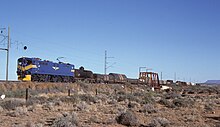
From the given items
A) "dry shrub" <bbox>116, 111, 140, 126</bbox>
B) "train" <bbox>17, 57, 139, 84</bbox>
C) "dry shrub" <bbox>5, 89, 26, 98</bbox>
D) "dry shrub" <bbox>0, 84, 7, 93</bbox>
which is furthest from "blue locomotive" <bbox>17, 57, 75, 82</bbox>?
"dry shrub" <bbox>116, 111, 140, 126</bbox>

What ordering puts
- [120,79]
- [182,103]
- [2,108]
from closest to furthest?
[2,108]
[182,103]
[120,79]

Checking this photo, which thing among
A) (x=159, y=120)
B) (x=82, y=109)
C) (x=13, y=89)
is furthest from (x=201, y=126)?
(x=13, y=89)

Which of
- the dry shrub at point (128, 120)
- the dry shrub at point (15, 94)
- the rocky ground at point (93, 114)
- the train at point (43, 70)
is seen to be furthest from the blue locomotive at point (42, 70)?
the dry shrub at point (128, 120)

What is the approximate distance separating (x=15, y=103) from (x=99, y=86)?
1379 inches

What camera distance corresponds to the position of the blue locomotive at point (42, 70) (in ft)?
155

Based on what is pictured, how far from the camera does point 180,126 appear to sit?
48.8ft

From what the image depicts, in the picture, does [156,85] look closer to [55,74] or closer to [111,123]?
[55,74]

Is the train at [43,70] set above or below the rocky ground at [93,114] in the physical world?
Result: above

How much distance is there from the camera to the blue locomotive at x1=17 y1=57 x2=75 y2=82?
4730 centimetres

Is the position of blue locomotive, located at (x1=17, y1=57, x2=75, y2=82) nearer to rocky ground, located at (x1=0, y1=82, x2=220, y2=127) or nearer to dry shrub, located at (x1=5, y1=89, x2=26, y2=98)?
rocky ground, located at (x1=0, y1=82, x2=220, y2=127)

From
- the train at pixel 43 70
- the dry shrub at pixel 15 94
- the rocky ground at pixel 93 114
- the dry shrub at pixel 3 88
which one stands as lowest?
the rocky ground at pixel 93 114

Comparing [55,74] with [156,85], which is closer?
[55,74]

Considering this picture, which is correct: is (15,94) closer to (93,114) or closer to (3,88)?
(3,88)

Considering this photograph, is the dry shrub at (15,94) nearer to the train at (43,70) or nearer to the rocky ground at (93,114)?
the rocky ground at (93,114)
